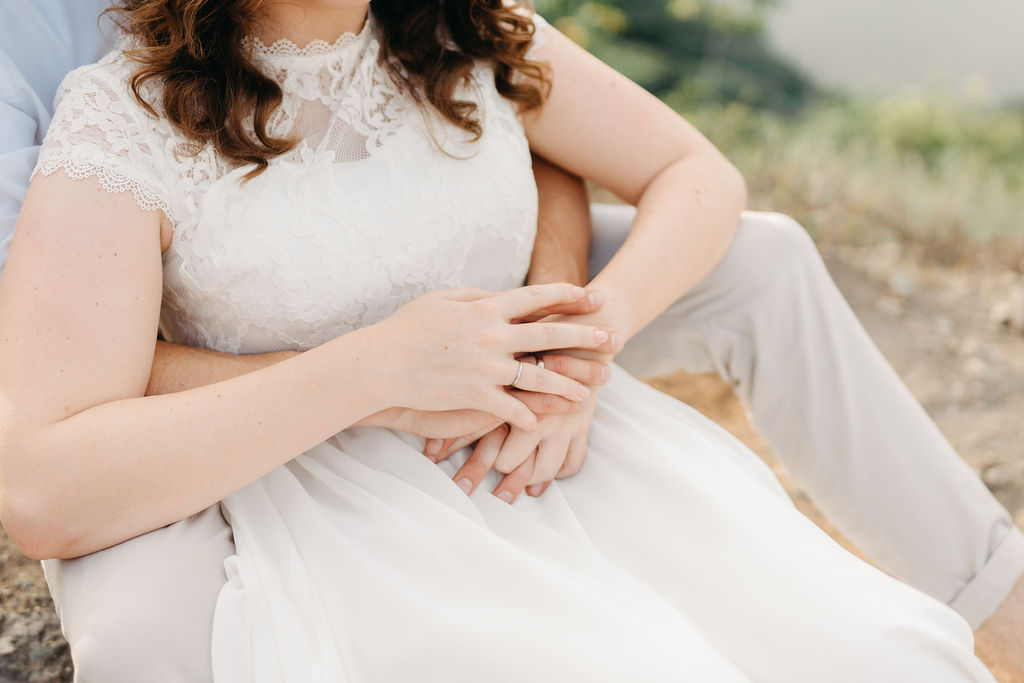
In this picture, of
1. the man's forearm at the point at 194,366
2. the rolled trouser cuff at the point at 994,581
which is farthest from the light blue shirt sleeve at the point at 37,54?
the rolled trouser cuff at the point at 994,581

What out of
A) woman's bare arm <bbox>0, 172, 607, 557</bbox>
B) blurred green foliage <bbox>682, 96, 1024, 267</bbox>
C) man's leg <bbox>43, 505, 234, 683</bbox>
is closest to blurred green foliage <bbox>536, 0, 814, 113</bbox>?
blurred green foliage <bbox>682, 96, 1024, 267</bbox>

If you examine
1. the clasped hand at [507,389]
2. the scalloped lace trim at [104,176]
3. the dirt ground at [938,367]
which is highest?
the scalloped lace trim at [104,176]

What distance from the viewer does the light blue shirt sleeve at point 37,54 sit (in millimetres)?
1295

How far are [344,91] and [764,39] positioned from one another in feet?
12.1

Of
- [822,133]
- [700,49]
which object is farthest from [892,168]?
[700,49]

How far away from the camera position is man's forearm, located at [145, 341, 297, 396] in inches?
48.8

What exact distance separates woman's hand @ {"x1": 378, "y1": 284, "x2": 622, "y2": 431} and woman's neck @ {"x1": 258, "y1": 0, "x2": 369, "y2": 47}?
A: 455 mm

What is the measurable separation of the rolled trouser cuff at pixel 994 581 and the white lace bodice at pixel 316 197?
3.21 ft

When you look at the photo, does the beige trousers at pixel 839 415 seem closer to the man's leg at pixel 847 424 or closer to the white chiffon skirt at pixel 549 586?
the man's leg at pixel 847 424

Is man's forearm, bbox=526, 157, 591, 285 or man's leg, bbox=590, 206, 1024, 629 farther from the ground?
man's forearm, bbox=526, 157, 591, 285

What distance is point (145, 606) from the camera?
1.01 metres

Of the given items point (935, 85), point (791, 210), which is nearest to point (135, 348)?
point (791, 210)

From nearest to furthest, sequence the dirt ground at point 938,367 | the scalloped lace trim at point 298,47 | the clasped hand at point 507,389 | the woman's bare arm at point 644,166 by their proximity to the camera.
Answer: the clasped hand at point 507,389
the scalloped lace trim at point 298,47
the woman's bare arm at point 644,166
the dirt ground at point 938,367

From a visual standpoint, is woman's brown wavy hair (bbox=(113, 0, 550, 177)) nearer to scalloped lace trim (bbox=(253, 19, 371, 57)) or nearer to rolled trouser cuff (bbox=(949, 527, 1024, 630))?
scalloped lace trim (bbox=(253, 19, 371, 57))
